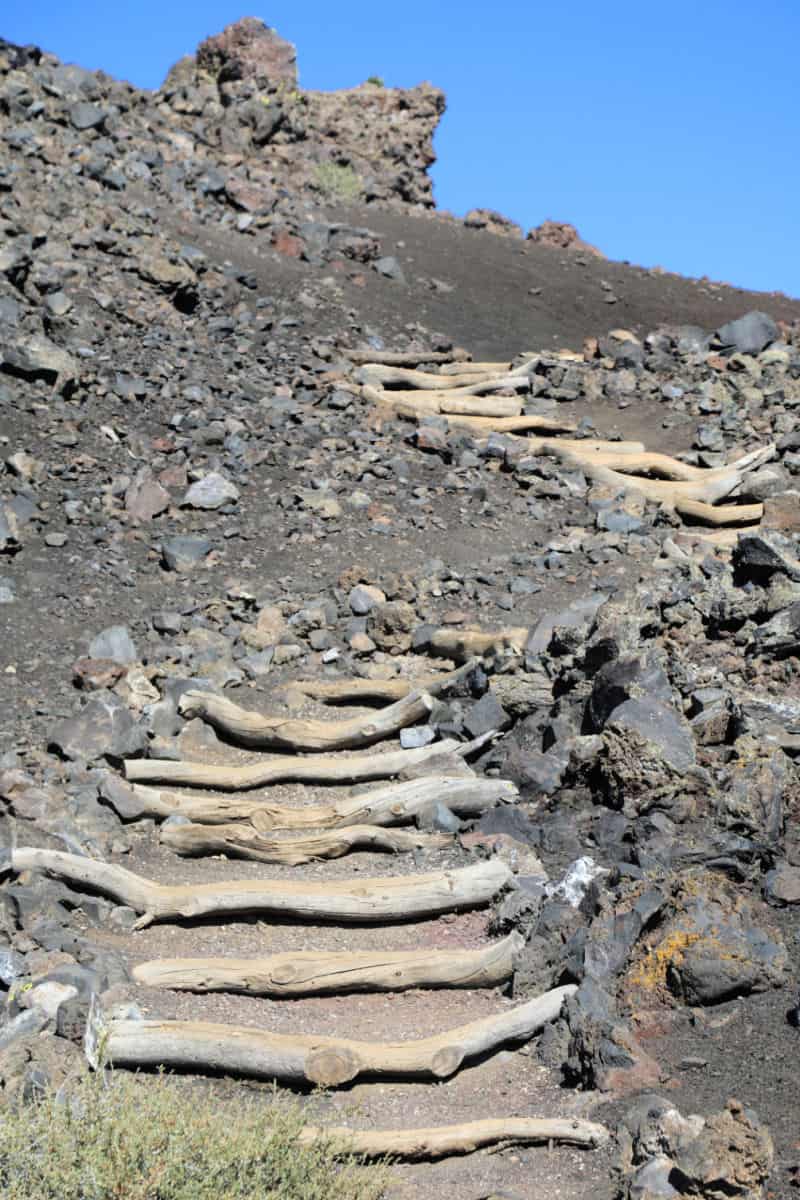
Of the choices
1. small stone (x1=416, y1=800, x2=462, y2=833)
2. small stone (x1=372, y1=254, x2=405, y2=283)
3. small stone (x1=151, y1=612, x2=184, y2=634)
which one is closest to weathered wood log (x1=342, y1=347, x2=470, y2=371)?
small stone (x1=372, y1=254, x2=405, y2=283)

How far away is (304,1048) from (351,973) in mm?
789

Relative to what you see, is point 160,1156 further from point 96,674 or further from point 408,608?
point 408,608

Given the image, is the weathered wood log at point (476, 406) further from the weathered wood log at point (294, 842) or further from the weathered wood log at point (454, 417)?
the weathered wood log at point (294, 842)

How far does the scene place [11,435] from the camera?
11.2m

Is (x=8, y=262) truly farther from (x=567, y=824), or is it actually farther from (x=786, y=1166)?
(x=786, y=1166)

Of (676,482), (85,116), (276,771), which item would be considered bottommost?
(276,771)

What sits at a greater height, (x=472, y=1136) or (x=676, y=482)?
(x=676, y=482)

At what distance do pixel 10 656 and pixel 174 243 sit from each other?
26.2ft

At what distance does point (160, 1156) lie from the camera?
4.16 metres

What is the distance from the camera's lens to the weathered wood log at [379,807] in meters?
7.57

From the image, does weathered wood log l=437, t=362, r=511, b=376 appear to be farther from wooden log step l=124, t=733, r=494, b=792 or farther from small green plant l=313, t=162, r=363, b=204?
wooden log step l=124, t=733, r=494, b=792

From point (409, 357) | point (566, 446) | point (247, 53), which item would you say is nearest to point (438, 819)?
point (566, 446)

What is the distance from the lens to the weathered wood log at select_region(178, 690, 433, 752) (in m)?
8.44

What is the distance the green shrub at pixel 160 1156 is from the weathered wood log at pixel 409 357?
10.7 metres
